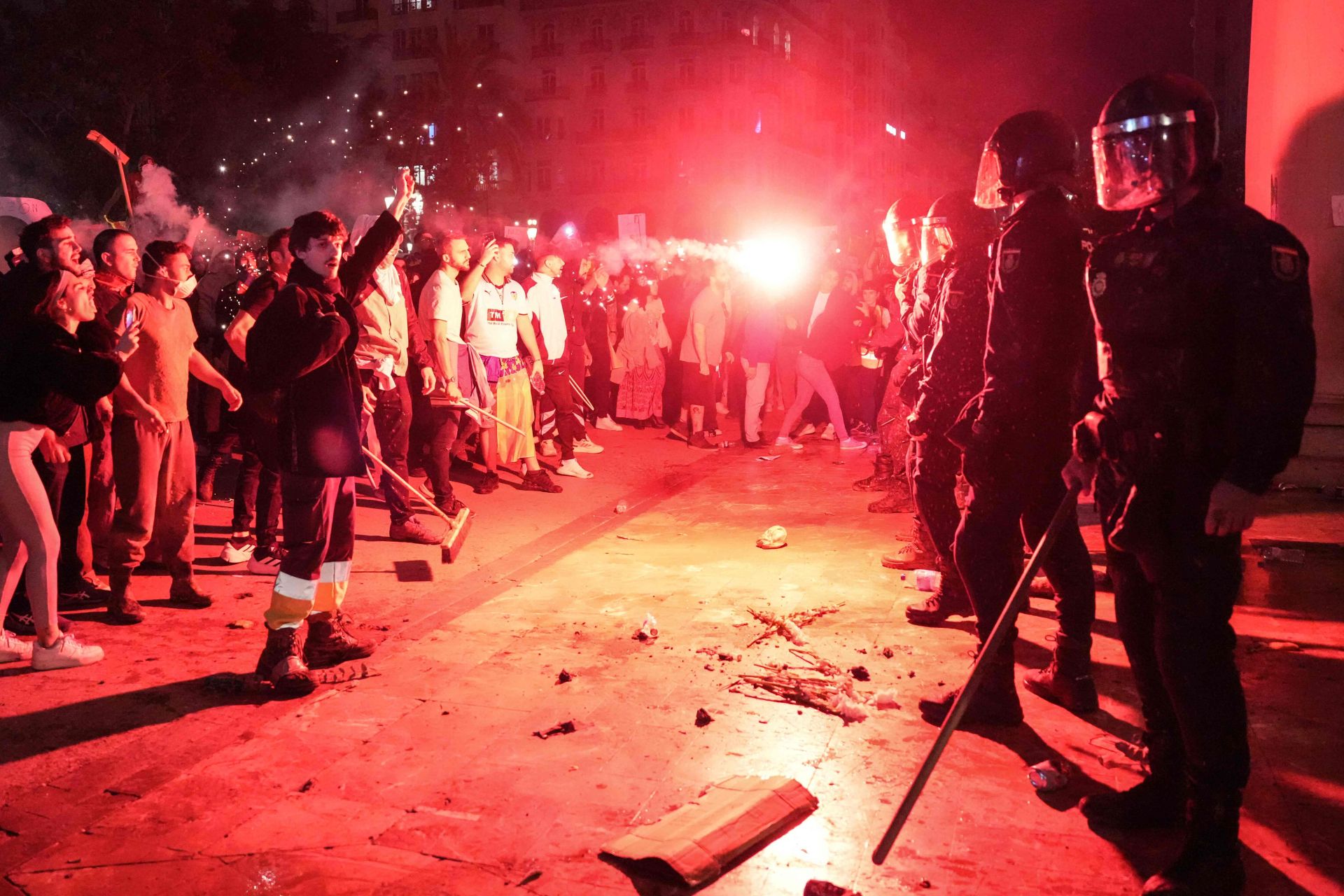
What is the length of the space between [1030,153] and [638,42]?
69053 millimetres

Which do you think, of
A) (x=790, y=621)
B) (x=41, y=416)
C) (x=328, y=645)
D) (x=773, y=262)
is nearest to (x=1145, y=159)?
(x=790, y=621)

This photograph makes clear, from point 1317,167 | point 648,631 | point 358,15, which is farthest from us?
point 358,15

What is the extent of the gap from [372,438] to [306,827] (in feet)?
13.1

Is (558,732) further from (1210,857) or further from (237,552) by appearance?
(237,552)

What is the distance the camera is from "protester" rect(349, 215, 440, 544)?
757cm

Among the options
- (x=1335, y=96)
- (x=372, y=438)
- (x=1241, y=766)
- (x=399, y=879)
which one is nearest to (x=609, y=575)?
(x=372, y=438)

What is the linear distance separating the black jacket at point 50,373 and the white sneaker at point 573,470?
5981mm

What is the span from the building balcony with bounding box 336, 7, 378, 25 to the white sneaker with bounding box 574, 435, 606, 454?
69.6 metres

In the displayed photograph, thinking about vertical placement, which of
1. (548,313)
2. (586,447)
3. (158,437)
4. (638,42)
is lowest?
(586,447)

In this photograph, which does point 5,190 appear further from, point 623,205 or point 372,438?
point 623,205

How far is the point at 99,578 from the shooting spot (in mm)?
6898

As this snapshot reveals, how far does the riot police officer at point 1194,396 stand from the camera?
2.87 metres

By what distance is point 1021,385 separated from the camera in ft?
13.1

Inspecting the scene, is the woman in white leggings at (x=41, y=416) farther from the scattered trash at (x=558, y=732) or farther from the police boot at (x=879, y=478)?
the police boot at (x=879, y=478)
